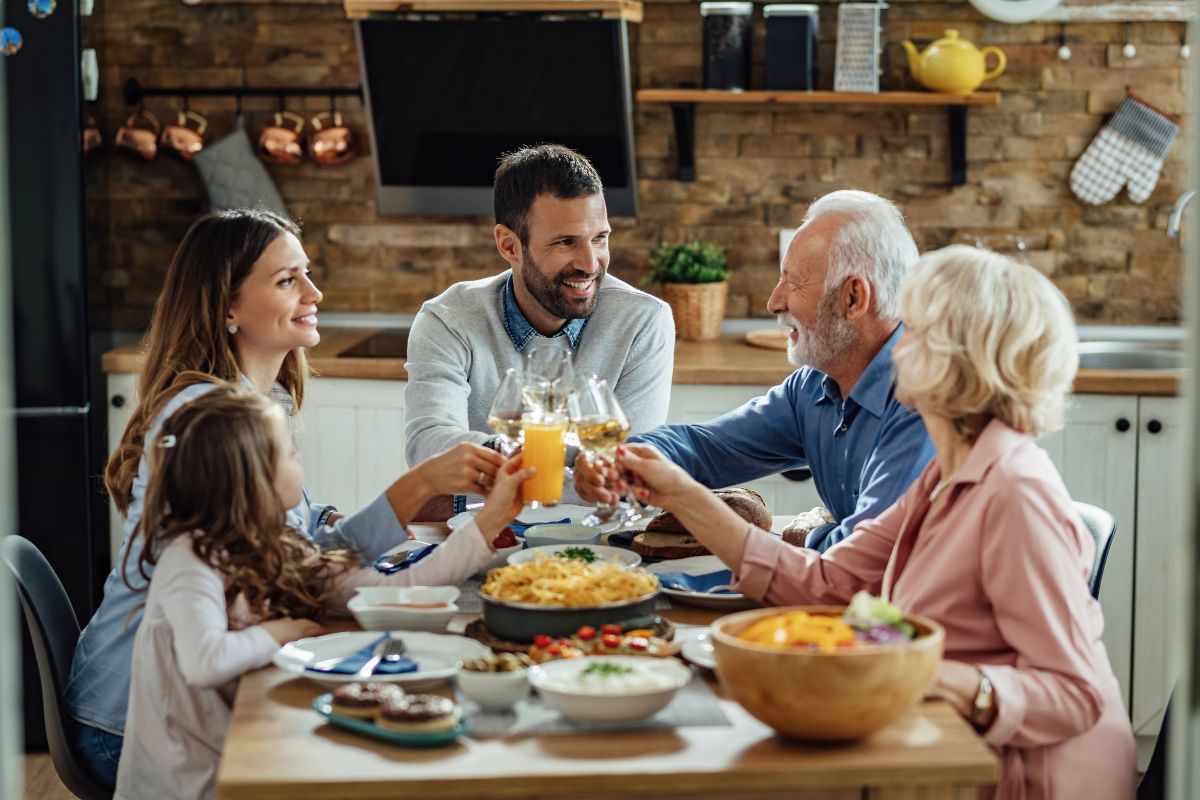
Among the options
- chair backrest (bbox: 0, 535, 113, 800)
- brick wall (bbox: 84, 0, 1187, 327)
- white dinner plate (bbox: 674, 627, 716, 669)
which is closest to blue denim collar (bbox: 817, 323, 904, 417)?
white dinner plate (bbox: 674, 627, 716, 669)

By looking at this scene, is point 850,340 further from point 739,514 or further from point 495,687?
point 495,687

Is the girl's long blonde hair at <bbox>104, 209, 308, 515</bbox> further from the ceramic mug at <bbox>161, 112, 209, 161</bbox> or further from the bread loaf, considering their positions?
the ceramic mug at <bbox>161, 112, 209, 161</bbox>

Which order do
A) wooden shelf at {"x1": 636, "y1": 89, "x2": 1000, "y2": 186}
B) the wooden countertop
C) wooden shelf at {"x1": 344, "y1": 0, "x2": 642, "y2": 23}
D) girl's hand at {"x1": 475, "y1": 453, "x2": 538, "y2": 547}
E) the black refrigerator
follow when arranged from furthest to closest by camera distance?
wooden shelf at {"x1": 636, "y1": 89, "x2": 1000, "y2": 186}
wooden shelf at {"x1": 344, "y1": 0, "x2": 642, "y2": 23}
the wooden countertop
the black refrigerator
girl's hand at {"x1": 475, "y1": 453, "x2": 538, "y2": 547}

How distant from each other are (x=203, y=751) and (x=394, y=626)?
28 cm

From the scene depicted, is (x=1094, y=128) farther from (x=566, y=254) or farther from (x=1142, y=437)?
(x=566, y=254)

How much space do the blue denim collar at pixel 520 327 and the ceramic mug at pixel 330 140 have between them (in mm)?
1434

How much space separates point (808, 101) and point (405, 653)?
288cm

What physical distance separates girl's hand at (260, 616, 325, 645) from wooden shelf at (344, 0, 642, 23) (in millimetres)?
2637

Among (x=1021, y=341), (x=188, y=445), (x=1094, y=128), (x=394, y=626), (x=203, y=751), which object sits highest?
(x=1094, y=128)

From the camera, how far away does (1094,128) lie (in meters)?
4.36

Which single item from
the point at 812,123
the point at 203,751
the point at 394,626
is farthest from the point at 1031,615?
the point at 812,123

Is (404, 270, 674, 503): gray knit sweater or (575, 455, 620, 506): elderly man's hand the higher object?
(404, 270, 674, 503): gray knit sweater

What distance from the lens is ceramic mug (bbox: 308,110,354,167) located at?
4379 mm

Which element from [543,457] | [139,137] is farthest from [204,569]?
[139,137]
